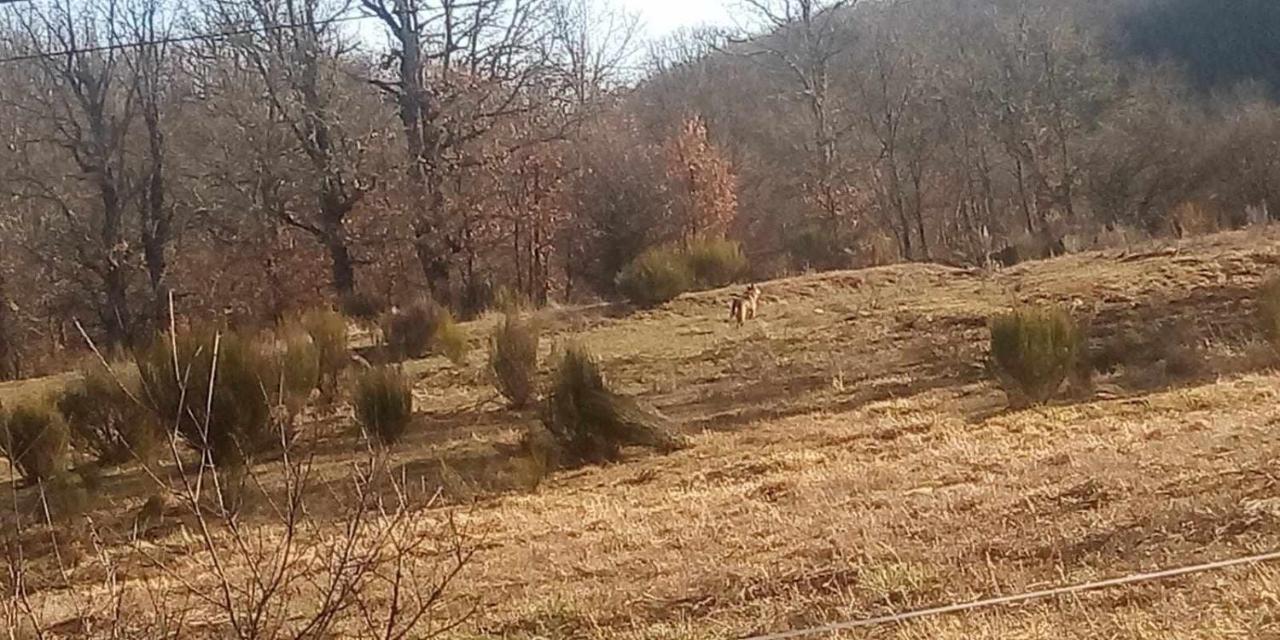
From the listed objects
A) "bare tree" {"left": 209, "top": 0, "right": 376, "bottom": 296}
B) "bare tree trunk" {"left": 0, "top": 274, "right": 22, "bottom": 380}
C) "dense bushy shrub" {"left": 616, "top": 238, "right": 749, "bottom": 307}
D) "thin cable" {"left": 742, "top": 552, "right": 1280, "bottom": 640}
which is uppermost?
"bare tree" {"left": 209, "top": 0, "right": 376, "bottom": 296}

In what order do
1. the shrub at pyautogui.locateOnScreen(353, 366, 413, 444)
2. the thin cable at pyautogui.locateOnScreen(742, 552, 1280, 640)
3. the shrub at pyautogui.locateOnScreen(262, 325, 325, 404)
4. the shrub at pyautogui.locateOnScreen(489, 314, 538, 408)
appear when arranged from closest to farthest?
the thin cable at pyautogui.locateOnScreen(742, 552, 1280, 640)
the shrub at pyautogui.locateOnScreen(353, 366, 413, 444)
the shrub at pyautogui.locateOnScreen(262, 325, 325, 404)
the shrub at pyautogui.locateOnScreen(489, 314, 538, 408)

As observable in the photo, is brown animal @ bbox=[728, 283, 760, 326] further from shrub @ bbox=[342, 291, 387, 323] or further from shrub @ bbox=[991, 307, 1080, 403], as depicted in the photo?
shrub @ bbox=[342, 291, 387, 323]

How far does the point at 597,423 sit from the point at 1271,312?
15.3 ft

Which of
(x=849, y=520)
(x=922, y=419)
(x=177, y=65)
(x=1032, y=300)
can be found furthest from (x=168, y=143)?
(x=849, y=520)

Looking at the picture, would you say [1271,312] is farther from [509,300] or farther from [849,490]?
[509,300]

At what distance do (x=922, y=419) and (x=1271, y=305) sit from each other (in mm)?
2670

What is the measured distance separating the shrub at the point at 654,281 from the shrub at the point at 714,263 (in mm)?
560

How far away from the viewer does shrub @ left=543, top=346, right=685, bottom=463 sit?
353 inches

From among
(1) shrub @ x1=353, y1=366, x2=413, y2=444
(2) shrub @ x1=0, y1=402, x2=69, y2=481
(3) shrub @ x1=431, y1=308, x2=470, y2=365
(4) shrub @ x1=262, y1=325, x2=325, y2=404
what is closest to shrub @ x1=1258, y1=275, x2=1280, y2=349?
(1) shrub @ x1=353, y1=366, x2=413, y2=444

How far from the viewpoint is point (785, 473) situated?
7414 mm

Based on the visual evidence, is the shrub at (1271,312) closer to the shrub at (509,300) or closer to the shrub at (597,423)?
the shrub at (597,423)

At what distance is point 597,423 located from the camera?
29.6 feet

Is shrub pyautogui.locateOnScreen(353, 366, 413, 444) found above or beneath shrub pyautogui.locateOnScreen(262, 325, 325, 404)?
beneath

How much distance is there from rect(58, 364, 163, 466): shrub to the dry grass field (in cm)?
27
